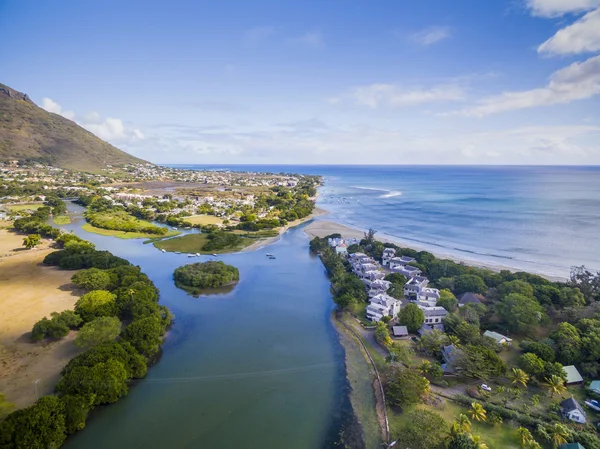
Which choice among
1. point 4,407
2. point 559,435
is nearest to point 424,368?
point 559,435

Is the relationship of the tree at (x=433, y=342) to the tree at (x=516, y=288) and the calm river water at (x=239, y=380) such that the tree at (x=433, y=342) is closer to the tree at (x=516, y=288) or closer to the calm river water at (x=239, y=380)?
the calm river water at (x=239, y=380)

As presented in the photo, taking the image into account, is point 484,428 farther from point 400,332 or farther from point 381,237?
point 381,237

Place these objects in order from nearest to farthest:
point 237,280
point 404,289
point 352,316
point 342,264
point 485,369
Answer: point 485,369
point 352,316
point 404,289
point 237,280
point 342,264

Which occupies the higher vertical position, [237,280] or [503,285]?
[503,285]

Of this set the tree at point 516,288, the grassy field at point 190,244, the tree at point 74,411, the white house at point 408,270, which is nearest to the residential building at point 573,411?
the tree at point 516,288

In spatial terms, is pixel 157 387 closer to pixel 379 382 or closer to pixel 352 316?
pixel 379 382

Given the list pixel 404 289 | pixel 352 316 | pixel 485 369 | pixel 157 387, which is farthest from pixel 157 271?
pixel 485 369

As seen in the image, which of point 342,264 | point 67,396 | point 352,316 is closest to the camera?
point 67,396
